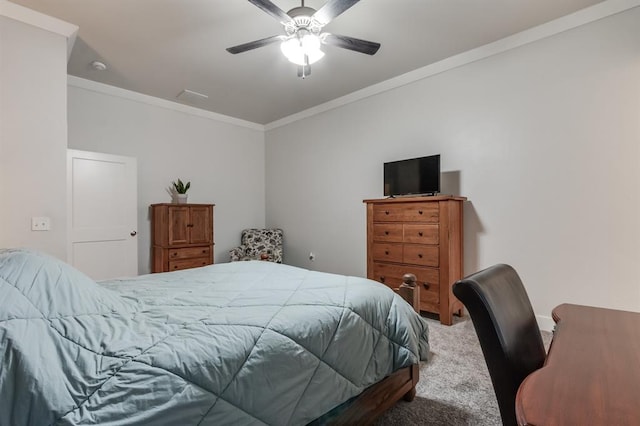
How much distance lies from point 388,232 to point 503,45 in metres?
2.14

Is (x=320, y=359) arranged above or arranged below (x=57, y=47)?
below

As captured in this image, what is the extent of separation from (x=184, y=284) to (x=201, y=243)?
8.41 feet

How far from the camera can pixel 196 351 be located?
952mm

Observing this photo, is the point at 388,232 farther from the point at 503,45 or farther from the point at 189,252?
the point at 189,252

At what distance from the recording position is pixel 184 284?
6.04ft

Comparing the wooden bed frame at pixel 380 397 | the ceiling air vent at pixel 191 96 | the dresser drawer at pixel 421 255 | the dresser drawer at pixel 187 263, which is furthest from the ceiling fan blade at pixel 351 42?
the dresser drawer at pixel 187 263

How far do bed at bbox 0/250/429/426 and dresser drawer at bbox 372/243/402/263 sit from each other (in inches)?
61.5

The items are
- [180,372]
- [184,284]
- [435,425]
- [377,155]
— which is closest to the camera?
[180,372]

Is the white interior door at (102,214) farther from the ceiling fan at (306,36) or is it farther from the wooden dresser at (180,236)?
the ceiling fan at (306,36)

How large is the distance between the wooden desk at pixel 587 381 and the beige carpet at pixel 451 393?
0.95m

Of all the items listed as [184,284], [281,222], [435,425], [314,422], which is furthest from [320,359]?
[281,222]

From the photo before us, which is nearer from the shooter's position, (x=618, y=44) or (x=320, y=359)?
(x=320, y=359)

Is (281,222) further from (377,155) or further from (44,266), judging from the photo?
(44,266)

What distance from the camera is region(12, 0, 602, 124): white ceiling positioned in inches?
98.2
